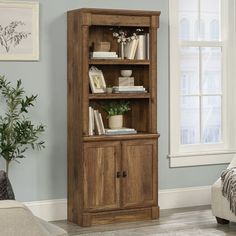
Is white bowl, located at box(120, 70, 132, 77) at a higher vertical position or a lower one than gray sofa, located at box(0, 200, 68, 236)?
higher

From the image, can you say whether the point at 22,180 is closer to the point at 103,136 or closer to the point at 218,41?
the point at 103,136

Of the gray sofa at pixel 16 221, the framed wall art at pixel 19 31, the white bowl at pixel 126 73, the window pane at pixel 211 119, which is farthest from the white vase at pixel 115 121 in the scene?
the gray sofa at pixel 16 221

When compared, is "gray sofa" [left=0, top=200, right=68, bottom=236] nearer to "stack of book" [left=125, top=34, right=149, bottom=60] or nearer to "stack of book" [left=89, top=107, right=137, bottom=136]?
"stack of book" [left=89, top=107, right=137, bottom=136]

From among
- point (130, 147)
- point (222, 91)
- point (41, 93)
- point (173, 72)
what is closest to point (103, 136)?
point (130, 147)

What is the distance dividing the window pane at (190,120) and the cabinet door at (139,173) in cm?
78

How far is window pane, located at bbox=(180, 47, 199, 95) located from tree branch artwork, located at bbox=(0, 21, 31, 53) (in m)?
1.79

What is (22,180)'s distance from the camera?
234 inches

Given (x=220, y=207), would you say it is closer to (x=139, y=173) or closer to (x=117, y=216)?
(x=139, y=173)

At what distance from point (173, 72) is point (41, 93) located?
1.46 metres

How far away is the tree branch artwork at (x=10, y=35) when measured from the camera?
19.0ft

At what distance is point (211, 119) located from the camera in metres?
6.96

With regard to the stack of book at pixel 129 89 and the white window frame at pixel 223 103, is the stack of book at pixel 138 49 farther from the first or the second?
the white window frame at pixel 223 103

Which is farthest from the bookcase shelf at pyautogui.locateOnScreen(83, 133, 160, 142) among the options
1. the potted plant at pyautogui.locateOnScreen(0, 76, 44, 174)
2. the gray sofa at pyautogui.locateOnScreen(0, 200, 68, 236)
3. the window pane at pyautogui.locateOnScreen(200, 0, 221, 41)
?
the gray sofa at pyautogui.locateOnScreen(0, 200, 68, 236)

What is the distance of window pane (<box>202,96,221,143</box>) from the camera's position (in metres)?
6.92
